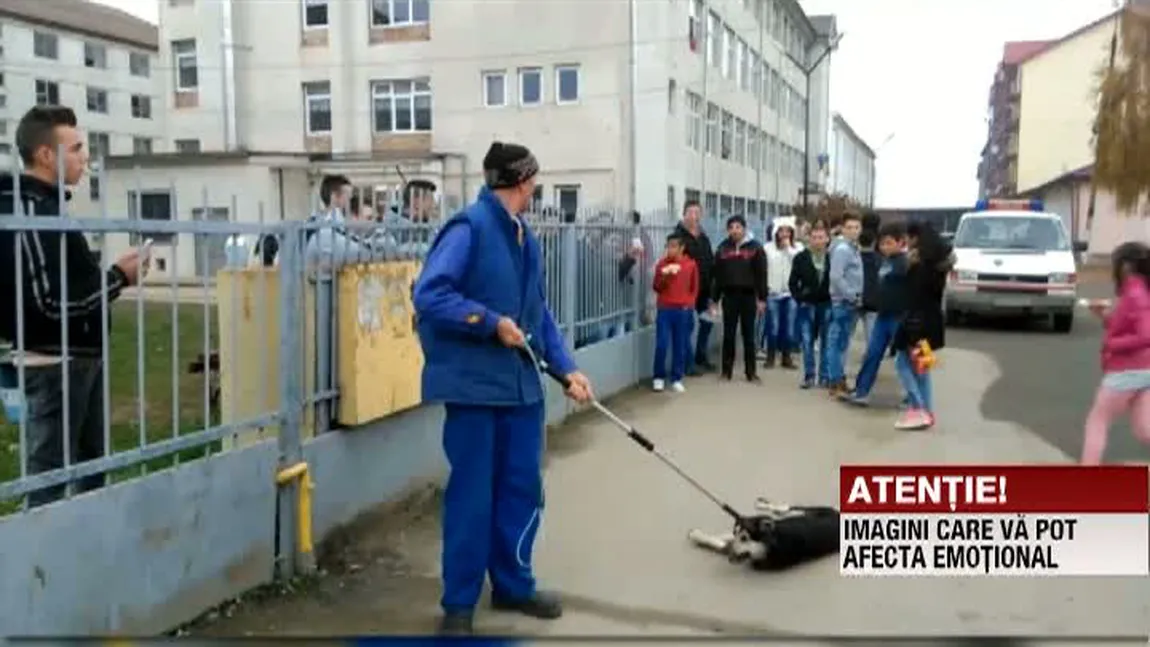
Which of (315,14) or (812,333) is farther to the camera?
(315,14)

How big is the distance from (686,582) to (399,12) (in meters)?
30.0

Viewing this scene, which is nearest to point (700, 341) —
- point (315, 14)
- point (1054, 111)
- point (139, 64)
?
point (315, 14)

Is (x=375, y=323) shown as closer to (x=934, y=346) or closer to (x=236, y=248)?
(x=236, y=248)

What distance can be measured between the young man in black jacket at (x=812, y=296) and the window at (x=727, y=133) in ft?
91.4

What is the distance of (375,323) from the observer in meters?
5.30

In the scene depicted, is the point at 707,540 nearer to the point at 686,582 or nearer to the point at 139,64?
the point at 686,582

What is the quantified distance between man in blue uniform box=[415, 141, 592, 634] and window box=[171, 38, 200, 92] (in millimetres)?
34477

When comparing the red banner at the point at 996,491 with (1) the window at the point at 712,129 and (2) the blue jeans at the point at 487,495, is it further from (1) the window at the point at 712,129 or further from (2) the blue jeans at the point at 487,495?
(1) the window at the point at 712,129

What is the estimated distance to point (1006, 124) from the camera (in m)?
89.4

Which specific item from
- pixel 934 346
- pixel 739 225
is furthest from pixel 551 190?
pixel 934 346

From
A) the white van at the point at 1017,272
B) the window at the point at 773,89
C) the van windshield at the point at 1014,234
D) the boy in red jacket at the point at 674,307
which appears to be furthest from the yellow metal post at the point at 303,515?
the window at the point at 773,89

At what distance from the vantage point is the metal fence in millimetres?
3482

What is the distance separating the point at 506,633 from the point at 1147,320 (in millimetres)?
4107

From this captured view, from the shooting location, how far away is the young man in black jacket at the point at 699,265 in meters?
10.2
